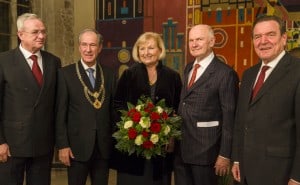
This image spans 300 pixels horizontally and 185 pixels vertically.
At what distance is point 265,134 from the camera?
7.57 ft

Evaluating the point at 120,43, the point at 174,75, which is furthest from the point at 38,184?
the point at 120,43

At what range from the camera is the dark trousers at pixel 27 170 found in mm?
2943

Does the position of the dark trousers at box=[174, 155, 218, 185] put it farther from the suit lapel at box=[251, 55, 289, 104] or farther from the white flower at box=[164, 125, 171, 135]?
the suit lapel at box=[251, 55, 289, 104]

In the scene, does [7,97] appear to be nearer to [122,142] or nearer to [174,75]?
[122,142]

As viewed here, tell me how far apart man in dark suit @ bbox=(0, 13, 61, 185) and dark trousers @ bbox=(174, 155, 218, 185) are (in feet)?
3.41

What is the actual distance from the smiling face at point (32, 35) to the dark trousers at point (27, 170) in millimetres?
856

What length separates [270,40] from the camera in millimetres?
2340

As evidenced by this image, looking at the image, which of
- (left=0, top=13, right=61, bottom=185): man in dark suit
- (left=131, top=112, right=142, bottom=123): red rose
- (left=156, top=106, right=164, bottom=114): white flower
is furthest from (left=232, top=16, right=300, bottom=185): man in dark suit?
(left=0, top=13, right=61, bottom=185): man in dark suit

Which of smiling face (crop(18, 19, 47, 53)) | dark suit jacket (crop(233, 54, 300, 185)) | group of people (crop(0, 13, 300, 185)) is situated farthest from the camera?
smiling face (crop(18, 19, 47, 53))

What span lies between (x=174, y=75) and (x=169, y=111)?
1.23 feet

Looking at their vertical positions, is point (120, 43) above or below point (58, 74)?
above

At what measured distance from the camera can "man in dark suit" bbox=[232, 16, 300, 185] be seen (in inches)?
87.8

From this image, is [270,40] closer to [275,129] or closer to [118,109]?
[275,129]

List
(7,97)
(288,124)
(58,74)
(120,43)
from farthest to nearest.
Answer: (120,43) → (58,74) → (7,97) → (288,124)
